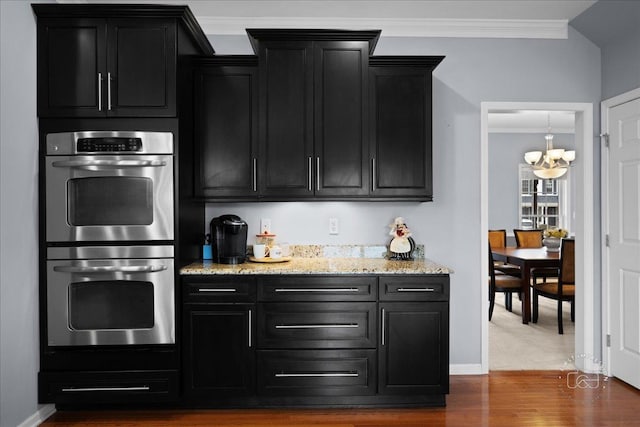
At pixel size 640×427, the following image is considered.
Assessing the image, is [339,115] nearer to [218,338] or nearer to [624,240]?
[218,338]

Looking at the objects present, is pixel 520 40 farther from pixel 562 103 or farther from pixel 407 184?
pixel 407 184

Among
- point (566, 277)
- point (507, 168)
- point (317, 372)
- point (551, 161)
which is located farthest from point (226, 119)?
point (507, 168)

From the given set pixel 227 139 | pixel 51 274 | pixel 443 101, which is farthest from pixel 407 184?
pixel 51 274

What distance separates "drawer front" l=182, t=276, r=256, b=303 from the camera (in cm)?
293

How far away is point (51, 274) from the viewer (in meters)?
2.78

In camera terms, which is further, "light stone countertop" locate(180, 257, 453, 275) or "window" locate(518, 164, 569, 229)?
"window" locate(518, 164, 569, 229)

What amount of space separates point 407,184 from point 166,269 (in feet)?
5.52

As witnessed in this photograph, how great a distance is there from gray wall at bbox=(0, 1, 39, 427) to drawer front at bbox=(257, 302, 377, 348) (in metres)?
1.31

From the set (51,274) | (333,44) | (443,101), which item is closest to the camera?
(51,274)

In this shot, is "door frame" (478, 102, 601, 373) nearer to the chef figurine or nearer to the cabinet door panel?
the chef figurine

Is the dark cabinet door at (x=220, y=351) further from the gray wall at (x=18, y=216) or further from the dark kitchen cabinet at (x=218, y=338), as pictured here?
the gray wall at (x=18, y=216)

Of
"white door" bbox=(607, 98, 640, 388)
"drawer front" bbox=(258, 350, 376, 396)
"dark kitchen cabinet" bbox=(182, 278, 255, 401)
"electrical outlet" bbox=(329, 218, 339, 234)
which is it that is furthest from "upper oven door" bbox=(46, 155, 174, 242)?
"white door" bbox=(607, 98, 640, 388)

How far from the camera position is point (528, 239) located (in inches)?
257

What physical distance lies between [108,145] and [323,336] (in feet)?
5.63
